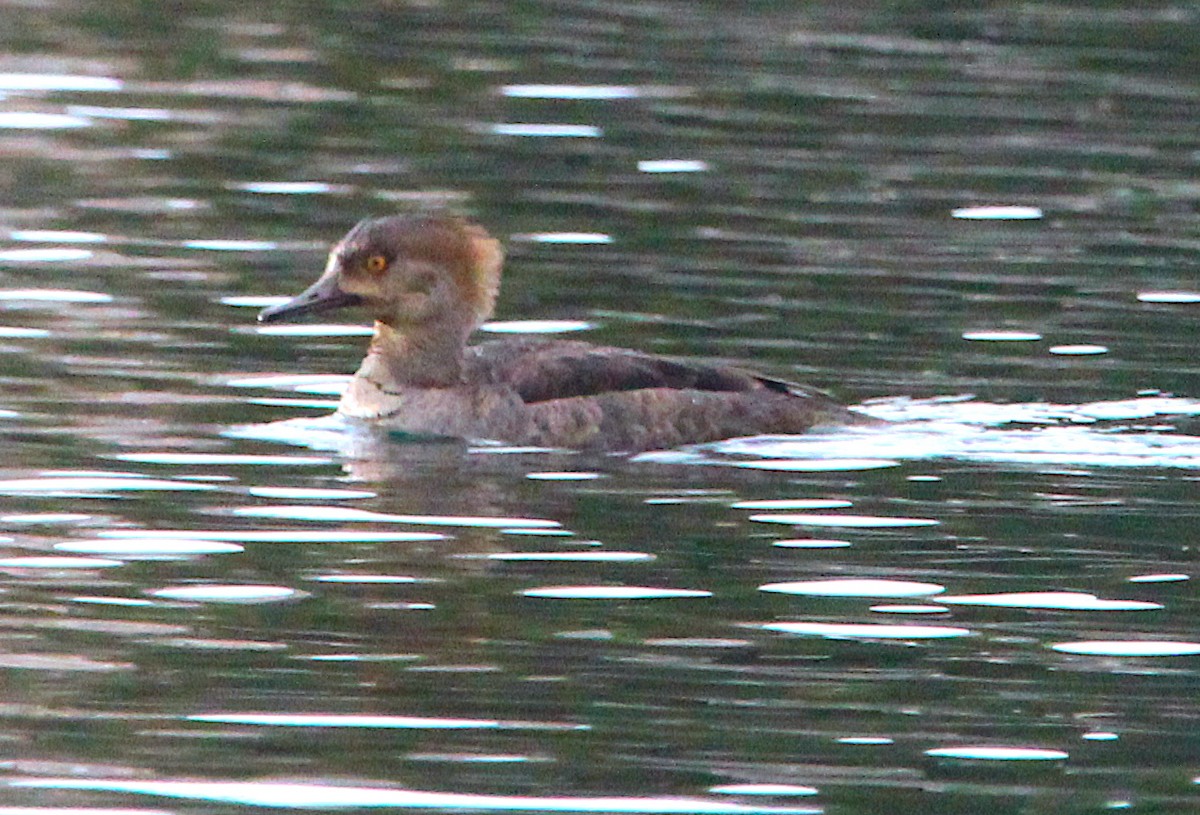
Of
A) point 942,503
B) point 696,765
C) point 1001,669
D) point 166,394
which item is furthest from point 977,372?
point 696,765

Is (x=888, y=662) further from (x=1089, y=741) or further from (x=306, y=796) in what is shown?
(x=306, y=796)

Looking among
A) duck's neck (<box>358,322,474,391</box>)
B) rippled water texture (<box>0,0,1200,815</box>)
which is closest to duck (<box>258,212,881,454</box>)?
duck's neck (<box>358,322,474,391</box>)

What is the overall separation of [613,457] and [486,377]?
2.89 ft

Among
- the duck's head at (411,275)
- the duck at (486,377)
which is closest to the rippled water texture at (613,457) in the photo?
the duck at (486,377)

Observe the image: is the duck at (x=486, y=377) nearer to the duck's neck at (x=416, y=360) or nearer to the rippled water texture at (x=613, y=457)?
the duck's neck at (x=416, y=360)

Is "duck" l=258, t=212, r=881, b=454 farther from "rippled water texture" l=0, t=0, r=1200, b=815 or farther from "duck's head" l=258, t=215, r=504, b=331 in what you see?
"rippled water texture" l=0, t=0, r=1200, b=815

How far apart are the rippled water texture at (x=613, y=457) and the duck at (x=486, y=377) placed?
25cm

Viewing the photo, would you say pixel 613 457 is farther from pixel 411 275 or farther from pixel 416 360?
pixel 411 275

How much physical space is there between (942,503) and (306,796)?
472 cm

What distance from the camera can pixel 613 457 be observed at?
558 inches

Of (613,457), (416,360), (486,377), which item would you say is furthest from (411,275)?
(613,457)

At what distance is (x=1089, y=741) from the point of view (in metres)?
9.52

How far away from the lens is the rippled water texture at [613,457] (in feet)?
31.0

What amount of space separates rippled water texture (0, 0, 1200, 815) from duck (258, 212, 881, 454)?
25 cm
